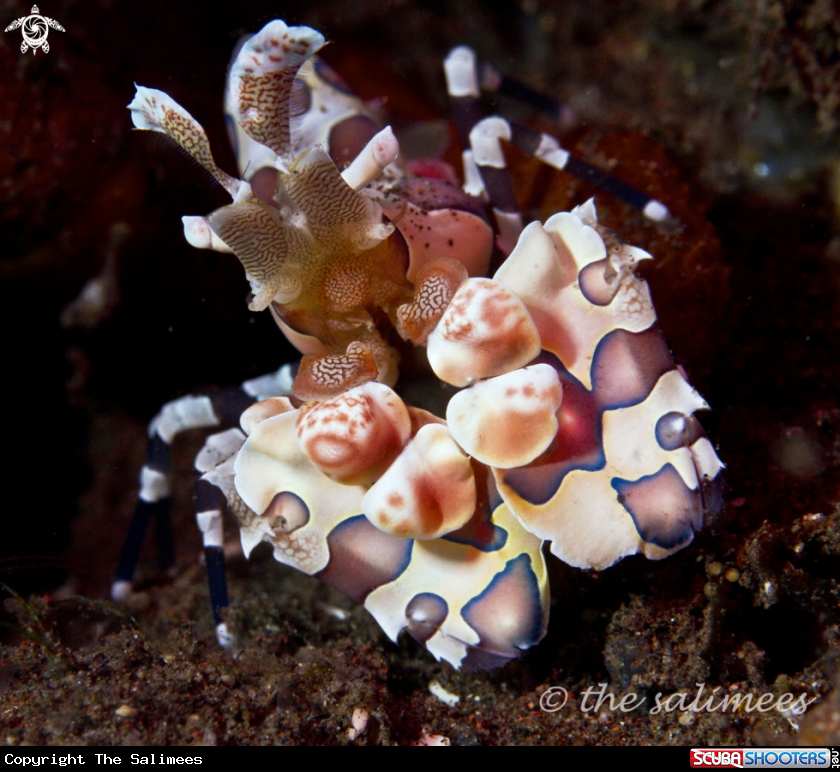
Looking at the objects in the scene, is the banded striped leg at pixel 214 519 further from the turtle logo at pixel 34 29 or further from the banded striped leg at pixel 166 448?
the turtle logo at pixel 34 29

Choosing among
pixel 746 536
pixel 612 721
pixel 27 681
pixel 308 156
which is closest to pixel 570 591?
pixel 612 721

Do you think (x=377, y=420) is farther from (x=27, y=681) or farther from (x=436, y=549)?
(x=27, y=681)

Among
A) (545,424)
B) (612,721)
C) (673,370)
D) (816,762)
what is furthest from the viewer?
(612,721)

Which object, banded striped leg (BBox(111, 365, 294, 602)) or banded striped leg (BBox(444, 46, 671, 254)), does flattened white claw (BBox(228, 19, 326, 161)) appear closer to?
banded striped leg (BBox(444, 46, 671, 254))

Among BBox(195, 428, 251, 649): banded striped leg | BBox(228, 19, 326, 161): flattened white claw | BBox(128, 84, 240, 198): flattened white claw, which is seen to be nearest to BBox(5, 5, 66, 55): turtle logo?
BBox(128, 84, 240, 198): flattened white claw

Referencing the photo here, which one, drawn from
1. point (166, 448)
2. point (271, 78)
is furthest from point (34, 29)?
point (166, 448)

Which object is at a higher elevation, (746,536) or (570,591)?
(746,536)
